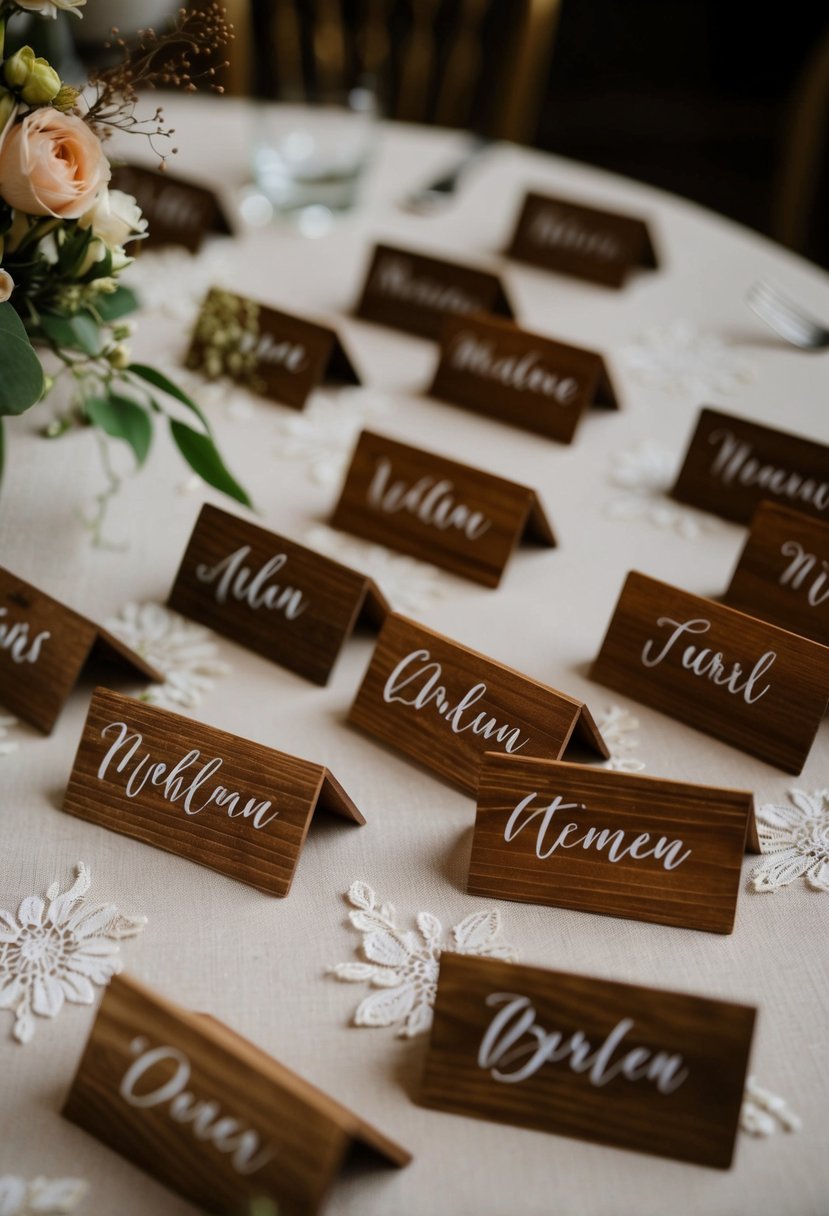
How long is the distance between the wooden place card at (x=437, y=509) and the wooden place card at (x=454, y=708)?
0.80 feet

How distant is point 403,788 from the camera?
1.03 m

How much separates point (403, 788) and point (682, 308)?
1.14 meters

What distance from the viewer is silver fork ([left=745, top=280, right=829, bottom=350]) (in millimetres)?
1722

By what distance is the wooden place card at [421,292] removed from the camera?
1.68 metres

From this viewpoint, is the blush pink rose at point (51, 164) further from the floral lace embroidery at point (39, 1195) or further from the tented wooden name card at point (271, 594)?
the floral lace embroidery at point (39, 1195)

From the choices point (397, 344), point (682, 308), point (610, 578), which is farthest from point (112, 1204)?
point (682, 308)

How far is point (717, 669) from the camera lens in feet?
3.56

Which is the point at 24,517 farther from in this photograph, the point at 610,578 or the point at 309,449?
the point at 610,578

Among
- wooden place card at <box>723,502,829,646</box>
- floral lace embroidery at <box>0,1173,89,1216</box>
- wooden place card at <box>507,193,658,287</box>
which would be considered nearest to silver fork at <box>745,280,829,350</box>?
wooden place card at <box>507,193,658,287</box>

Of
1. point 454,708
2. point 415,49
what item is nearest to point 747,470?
point 454,708

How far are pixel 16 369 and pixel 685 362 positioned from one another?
43.2 inches

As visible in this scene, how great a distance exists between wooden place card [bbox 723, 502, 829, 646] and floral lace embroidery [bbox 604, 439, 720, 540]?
18 cm

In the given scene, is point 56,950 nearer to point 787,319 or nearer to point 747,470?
point 747,470

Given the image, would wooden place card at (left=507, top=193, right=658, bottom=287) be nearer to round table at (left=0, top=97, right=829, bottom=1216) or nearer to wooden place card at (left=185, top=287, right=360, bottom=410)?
round table at (left=0, top=97, right=829, bottom=1216)
